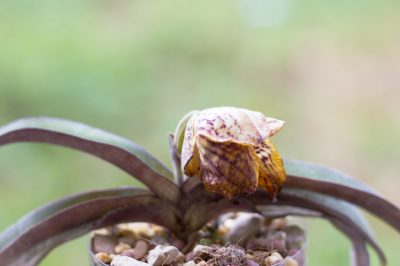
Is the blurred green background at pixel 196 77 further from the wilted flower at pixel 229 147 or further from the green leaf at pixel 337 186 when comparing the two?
the wilted flower at pixel 229 147

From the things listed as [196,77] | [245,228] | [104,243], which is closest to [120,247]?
[104,243]

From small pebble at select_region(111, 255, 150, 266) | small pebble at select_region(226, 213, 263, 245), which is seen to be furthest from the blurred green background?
small pebble at select_region(111, 255, 150, 266)

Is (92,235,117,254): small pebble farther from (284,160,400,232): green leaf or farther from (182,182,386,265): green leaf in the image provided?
(284,160,400,232): green leaf

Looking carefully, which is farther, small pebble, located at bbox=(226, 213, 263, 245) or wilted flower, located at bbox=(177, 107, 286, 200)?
small pebble, located at bbox=(226, 213, 263, 245)

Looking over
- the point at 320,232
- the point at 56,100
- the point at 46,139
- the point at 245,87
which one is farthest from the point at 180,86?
the point at 46,139

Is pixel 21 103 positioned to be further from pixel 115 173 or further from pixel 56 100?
pixel 115 173

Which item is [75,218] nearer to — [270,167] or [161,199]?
[161,199]
